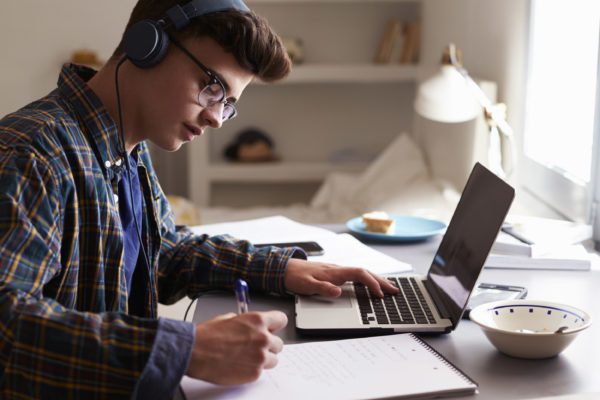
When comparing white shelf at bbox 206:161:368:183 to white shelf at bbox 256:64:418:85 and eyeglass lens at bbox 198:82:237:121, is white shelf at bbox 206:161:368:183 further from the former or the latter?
eyeglass lens at bbox 198:82:237:121

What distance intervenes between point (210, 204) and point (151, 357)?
3.48 meters

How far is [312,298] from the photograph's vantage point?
1.28 meters

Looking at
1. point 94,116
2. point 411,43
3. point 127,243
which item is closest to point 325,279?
point 127,243

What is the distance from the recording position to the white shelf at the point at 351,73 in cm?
407

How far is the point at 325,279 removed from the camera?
1320 millimetres

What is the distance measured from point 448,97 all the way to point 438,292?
0.74 m

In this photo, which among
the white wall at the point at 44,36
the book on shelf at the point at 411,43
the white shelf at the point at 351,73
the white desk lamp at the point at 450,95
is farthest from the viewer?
the book on shelf at the point at 411,43

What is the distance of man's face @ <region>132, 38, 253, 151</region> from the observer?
4.00 feet

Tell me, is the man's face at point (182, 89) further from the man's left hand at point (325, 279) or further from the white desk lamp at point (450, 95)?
the white desk lamp at point (450, 95)

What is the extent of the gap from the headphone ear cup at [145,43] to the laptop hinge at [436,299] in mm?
555

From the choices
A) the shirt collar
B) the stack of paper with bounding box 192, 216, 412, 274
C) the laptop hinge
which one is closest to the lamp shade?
the stack of paper with bounding box 192, 216, 412, 274

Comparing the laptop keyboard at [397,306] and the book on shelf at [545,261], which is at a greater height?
the laptop keyboard at [397,306]

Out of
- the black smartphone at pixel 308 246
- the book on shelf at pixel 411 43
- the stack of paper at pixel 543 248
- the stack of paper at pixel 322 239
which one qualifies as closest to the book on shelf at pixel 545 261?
the stack of paper at pixel 543 248

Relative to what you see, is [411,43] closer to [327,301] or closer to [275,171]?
[275,171]
